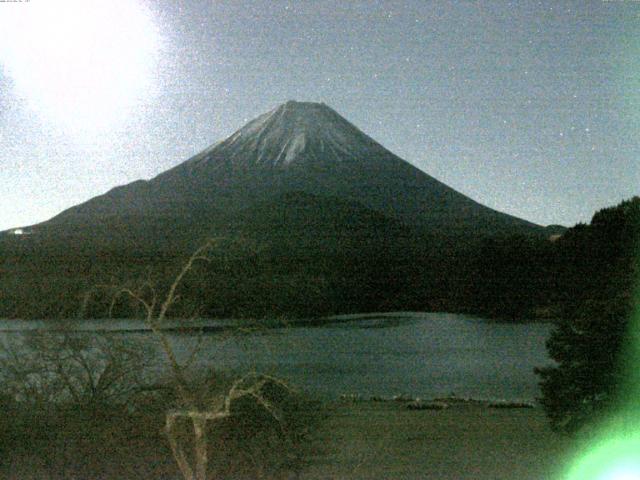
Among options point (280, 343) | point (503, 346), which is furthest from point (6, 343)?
point (503, 346)

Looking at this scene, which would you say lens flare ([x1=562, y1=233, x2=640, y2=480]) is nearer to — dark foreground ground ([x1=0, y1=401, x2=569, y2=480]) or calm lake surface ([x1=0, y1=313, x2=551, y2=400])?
dark foreground ground ([x1=0, y1=401, x2=569, y2=480])

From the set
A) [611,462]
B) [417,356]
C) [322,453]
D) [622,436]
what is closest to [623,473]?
[611,462]

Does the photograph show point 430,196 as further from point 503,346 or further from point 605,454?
point 605,454

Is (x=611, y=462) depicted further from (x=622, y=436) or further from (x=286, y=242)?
(x=286, y=242)

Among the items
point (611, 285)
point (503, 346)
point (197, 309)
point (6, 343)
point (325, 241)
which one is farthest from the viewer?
point (325, 241)

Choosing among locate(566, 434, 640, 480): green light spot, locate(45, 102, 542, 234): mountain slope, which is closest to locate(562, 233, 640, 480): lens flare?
locate(566, 434, 640, 480): green light spot

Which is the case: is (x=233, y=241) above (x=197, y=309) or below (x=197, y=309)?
above

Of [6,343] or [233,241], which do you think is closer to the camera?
[233,241]
